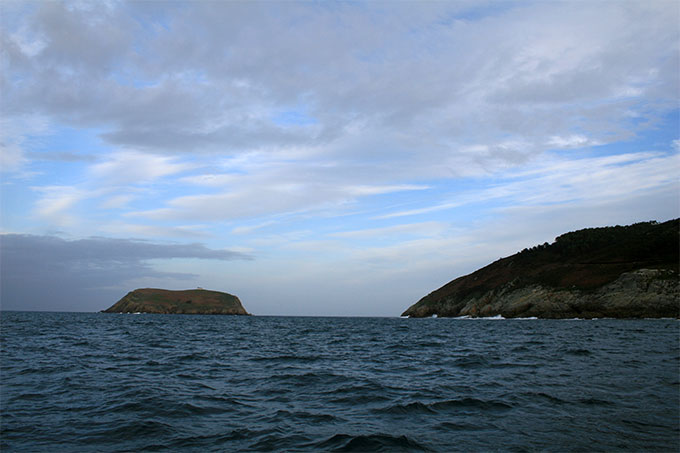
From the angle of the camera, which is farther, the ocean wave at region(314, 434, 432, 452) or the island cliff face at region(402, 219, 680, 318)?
the island cliff face at region(402, 219, 680, 318)

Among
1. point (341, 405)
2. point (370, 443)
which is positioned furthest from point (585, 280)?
point (370, 443)

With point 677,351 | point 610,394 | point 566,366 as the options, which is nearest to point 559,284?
point 677,351

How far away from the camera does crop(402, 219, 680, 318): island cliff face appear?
82.2 metres

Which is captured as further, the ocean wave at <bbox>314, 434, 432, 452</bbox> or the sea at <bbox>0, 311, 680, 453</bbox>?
the sea at <bbox>0, 311, 680, 453</bbox>

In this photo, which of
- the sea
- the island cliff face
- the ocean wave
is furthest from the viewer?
the island cliff face

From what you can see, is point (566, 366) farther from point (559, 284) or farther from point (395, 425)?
point (559, 284)

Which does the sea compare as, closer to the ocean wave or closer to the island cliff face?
the ocean wave

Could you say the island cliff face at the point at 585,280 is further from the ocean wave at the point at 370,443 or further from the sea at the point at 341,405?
the ocean wave at the point at 370,443

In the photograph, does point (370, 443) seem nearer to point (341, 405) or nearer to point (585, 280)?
point (341, 405)

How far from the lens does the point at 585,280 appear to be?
98750 millimetres

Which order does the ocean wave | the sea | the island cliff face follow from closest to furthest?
1. the ocean wave
2. the sea
3. the island cliff face

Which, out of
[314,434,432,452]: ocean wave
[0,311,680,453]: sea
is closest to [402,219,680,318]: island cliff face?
[0,311,680,453]: sea

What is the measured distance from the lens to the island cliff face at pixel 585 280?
82.2 meters

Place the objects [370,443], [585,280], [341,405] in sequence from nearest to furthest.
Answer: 1. [370,443]
2. [341,405]
3. [585,280]
